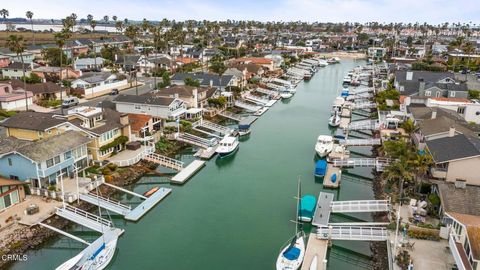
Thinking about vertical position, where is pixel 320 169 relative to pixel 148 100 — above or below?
below

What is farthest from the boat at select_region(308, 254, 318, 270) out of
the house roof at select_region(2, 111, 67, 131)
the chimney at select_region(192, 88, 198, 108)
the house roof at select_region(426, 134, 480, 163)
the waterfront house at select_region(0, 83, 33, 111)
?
the waterfront house at select_region(0, 83, 33, 111)

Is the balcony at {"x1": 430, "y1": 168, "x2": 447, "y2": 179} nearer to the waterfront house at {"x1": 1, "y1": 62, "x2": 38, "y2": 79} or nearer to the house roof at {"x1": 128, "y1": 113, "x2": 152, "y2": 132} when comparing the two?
the house roof at {"x1": 128, "y1": 113, "x2": 152, "y2": 132}

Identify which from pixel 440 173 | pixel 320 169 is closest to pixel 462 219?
pixel 440 173

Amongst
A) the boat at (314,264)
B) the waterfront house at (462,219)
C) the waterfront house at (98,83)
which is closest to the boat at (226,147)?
the boat at (314,264)

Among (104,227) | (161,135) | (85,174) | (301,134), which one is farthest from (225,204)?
(301,134)

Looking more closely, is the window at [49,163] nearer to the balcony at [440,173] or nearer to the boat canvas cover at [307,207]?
the boat canvas cover at [307,207]

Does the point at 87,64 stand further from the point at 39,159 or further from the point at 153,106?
the point at 39,159
